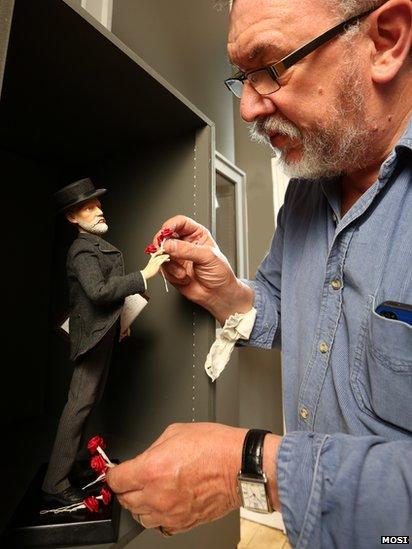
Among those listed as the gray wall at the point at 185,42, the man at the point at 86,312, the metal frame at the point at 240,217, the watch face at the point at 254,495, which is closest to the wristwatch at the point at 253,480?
the watch face at the point at 254,495

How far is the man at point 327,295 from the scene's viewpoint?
1.44ft

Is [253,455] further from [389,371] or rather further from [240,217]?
[240,217]

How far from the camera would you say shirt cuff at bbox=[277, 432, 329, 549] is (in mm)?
434

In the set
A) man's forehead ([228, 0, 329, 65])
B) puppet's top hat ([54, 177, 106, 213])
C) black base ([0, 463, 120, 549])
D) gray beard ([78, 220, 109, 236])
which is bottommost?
black base ([0, 463, 120, 549])

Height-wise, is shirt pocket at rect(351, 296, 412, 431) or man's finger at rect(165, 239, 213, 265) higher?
man's finger at rect(165, 239, 213, 265)

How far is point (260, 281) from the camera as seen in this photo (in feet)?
3.20

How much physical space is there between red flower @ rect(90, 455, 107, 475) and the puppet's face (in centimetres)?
40

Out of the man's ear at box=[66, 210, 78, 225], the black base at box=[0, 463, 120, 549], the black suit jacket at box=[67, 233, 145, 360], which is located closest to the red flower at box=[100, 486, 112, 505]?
the black base at box=[0, 463, 120, 549]

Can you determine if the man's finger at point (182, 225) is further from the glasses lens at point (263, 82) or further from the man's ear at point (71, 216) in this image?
the glasses lens at point (263, 82)

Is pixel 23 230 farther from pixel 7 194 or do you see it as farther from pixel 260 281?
pixel 260 281

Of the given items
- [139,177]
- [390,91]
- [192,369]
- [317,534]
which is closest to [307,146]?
[390,91]

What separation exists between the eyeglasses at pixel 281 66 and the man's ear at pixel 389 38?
0.02 meters

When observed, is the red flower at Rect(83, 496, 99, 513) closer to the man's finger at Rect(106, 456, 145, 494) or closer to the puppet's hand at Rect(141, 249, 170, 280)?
the man's finger at Rect(106, 456, 145, 494)

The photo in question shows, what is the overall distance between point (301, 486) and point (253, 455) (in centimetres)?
8
